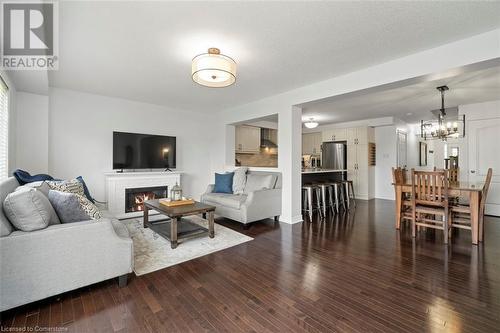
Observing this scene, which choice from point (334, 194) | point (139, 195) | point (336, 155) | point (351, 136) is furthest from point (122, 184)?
point (351, 136)

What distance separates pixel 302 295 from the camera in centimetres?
194

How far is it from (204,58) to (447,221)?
3.88 m

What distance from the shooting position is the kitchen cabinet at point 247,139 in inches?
257

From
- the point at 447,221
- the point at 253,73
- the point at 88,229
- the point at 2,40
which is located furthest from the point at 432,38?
the point at 2,40

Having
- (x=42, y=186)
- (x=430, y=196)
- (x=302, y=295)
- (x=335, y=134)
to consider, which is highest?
(x=335, y=134)

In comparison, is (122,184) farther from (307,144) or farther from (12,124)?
(307,144)

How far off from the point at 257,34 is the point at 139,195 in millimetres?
3928

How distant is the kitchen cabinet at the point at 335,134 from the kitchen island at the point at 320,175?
5.76 ft

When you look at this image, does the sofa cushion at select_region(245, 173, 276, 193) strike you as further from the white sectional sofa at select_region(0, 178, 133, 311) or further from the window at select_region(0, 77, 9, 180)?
the window at select_region(0, 77, 9, 180)

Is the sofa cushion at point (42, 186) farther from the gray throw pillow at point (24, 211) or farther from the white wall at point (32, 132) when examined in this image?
the white wall at point (32, 132)

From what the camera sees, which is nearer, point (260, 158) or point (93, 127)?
point (93, 127)

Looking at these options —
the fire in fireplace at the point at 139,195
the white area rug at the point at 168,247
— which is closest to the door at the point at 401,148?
the white area rug at the point at 168,247

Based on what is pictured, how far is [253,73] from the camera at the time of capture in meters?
3.45

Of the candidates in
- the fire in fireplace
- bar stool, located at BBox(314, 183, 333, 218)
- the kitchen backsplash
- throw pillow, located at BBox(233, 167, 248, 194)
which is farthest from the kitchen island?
the fire in fireplace
